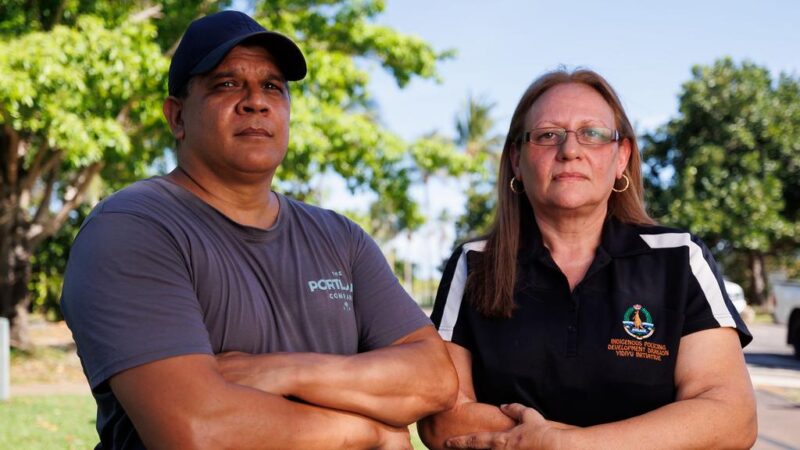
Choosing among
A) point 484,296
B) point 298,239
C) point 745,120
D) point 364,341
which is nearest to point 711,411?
point 484,296

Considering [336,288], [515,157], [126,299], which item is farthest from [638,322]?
[126,299]

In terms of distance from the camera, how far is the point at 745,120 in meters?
31.6

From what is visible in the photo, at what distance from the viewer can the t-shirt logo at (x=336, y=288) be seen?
2.92m

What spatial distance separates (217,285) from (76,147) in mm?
9234

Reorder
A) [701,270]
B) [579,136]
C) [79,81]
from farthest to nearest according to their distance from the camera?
1. [79,81]
2. [579,136]
3. [701,270]

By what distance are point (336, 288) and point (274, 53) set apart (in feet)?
2.68

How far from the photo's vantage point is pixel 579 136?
10.3ft

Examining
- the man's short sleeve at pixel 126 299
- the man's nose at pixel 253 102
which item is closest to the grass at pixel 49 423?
the man's nose at pixel 253 102

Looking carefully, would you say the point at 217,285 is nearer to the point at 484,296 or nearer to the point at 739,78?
the point at 484,296

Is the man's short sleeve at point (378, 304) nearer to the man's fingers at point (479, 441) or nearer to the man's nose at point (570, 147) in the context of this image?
the man's fingers at point (479, 441)

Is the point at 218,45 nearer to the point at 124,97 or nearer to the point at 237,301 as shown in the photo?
the point at 237,301

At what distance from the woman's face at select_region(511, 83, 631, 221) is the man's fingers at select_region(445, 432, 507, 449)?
0.83 meters

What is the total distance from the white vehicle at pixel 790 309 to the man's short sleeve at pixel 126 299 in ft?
49.9

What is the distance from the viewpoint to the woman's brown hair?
3139mm
